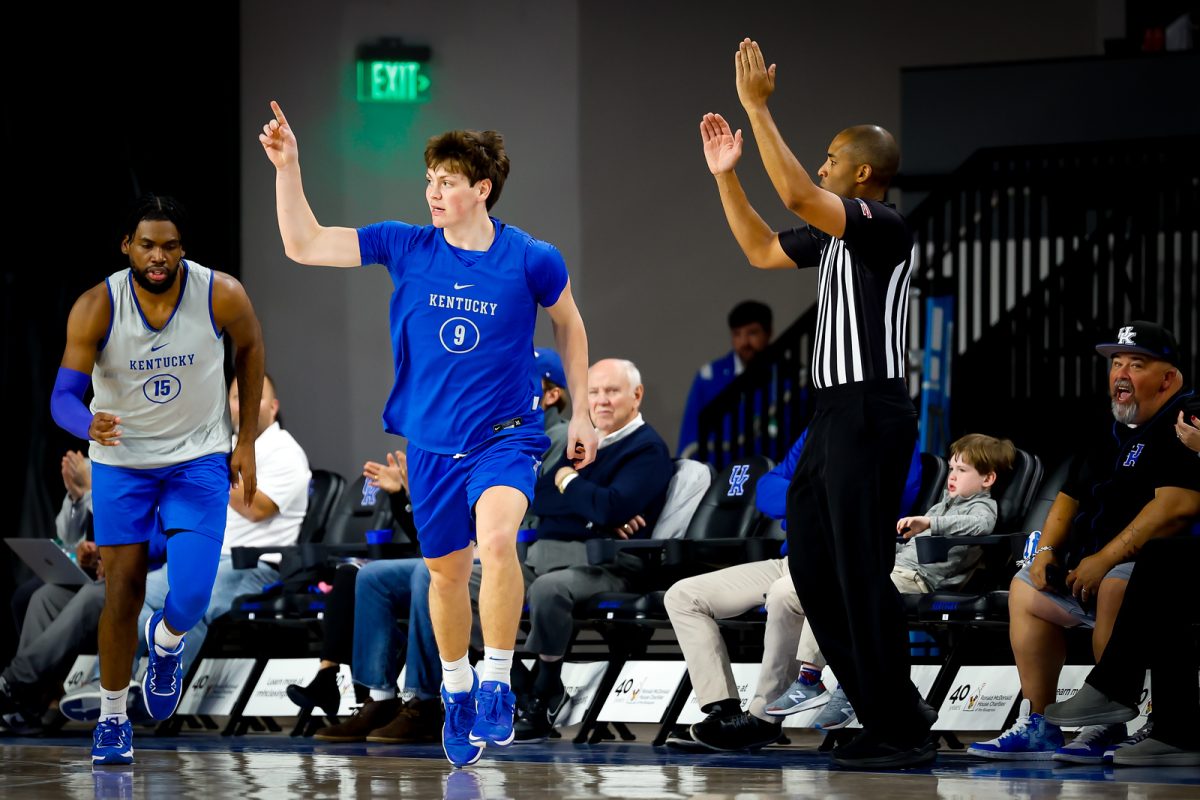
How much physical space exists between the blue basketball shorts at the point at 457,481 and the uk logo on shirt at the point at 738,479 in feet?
5.24

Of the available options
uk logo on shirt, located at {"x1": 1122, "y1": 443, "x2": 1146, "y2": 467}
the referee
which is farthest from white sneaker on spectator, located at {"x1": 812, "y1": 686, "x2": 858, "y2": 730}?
uk logo on shirt, located at {"x1": 1122, "y1": 443, "x2": 1146, "y2": 467}

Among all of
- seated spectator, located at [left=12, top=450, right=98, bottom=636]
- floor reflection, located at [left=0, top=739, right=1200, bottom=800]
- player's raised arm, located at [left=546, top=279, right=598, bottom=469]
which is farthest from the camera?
seated spectator, located at [left=12, top=450, right=98, bottom=636]

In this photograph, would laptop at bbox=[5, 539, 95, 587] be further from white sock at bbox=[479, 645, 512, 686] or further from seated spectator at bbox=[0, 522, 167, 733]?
white sock at bbox=[479, 645, 512, 686]

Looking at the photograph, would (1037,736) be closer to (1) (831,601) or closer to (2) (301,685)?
(1) (831,601)

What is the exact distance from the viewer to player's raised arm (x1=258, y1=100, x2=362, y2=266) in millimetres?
4223

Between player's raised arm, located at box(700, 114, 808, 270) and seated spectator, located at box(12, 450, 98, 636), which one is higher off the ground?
player's raised arm, located at box(700, 114, 808, 270)

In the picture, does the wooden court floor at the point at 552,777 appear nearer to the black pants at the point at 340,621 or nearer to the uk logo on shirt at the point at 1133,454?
the black pants at the point at 340,621

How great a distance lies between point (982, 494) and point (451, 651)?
6.03 ft

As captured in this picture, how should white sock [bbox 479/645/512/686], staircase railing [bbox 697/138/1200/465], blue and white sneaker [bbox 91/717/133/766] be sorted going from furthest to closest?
staircase railing [bbox 697/138/1200/465], blue and white sneaker [bbox 91/717/133/766], white sock [bbox 479/645/512/686]

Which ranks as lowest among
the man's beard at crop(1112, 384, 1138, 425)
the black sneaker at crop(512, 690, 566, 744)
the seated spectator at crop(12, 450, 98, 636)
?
the black sneaker at crop(512, 690, 566, 744)

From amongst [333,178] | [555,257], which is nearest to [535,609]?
[555,257]

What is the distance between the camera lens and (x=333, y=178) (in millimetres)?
9852

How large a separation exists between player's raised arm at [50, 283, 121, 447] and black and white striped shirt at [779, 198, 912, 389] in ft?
6.34

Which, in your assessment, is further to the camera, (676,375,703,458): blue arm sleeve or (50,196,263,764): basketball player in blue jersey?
(676,375,703,458): blue arm sleeve
